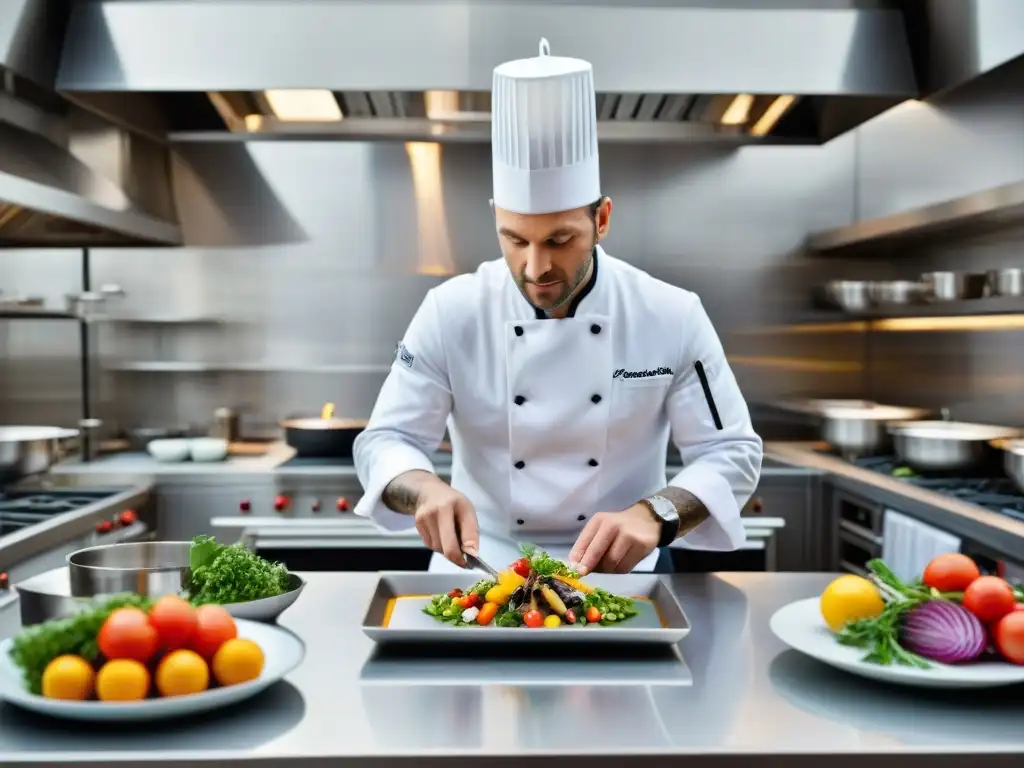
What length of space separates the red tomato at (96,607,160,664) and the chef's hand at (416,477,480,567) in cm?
61

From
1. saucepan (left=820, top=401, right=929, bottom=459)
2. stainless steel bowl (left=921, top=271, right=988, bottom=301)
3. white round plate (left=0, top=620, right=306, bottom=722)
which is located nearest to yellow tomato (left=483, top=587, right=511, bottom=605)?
white round plate (left=0, top=620, right=306, bottom=722)

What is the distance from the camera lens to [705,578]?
6.34ft

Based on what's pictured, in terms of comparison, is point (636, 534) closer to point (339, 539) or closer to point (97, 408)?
Answer: point (339, 539)

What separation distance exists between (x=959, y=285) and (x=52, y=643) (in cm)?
275

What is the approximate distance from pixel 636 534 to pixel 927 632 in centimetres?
49

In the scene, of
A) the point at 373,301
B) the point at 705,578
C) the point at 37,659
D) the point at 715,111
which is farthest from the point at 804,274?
the point at 37,659

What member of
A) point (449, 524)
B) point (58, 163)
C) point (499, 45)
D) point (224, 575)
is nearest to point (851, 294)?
point (499, 45)

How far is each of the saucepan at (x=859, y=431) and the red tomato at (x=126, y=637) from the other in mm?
3022

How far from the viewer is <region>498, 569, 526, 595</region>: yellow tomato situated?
1464mm

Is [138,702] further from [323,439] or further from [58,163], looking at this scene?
[58,163]

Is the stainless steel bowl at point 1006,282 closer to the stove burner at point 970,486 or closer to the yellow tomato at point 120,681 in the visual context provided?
the stove burner at point 970,486

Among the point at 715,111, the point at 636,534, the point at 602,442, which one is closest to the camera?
the point at 636,534

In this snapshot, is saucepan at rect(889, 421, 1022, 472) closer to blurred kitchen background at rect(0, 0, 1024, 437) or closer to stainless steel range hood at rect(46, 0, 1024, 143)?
blurred kitchen background at rect(0, 0, 1024, 437)

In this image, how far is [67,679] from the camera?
1128mm
